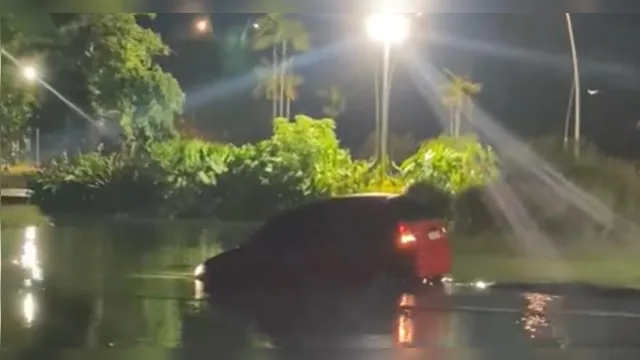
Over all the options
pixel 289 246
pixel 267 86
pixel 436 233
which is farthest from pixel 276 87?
pixel 436 233

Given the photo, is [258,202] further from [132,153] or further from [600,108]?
[600,108]

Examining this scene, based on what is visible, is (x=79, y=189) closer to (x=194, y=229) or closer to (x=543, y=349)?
(x=194, y=229)

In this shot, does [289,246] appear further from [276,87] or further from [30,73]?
[30,73]

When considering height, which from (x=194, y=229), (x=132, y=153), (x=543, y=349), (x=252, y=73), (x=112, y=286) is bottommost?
(x=543, y=349)

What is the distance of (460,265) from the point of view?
1606 millimetres

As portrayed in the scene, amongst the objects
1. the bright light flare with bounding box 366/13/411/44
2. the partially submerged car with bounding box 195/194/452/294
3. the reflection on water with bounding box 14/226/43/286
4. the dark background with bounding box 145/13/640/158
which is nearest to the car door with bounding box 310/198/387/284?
the partially submerged car with bounding box 195/194/452/294

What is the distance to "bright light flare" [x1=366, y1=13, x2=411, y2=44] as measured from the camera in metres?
1.60

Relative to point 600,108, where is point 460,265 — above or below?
below

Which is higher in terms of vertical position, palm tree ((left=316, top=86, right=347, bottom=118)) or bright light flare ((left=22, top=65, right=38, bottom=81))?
bright light flare ((left=22, top=65, right=38, bottom=81))

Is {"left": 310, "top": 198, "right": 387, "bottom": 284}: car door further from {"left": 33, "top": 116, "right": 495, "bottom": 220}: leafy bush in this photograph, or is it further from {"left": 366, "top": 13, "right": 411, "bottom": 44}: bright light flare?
{"left": 366, "top": 13, "right": 411, "bottom": 44}: bright light flare

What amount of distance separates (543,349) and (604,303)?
0.14 m

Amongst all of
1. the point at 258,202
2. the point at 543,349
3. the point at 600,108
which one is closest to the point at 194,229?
the point at 258,202

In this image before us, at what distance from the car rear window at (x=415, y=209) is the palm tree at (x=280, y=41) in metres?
0.26

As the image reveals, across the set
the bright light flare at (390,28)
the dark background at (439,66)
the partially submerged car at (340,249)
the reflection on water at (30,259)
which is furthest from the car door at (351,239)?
the reflection on water at (30,259)
